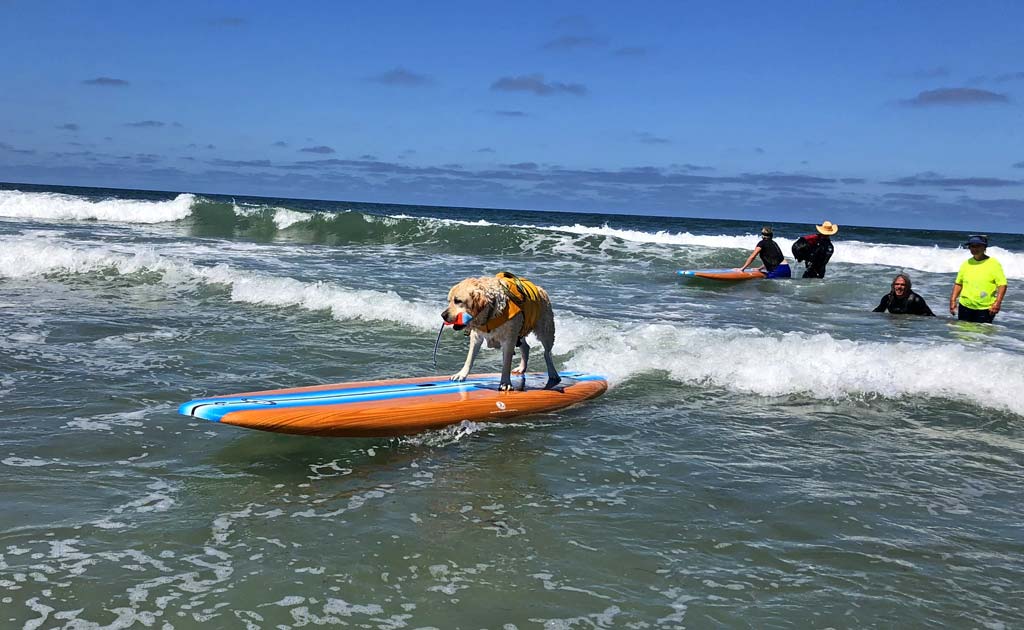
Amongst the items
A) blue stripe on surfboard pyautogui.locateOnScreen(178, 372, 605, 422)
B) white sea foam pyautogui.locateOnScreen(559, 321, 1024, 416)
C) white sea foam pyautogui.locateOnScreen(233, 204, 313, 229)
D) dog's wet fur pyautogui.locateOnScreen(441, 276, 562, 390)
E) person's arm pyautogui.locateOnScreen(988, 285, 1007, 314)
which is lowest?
blue stripe on surfboard pyautogui.locateOnScreen(178, 372, 605, 422)

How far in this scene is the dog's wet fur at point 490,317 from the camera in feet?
18.4

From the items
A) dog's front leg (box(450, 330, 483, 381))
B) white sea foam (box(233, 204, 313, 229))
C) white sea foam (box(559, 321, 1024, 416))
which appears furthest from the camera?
white sea foam (box(233, 204, 313, 229))

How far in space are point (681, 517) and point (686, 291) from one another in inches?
520

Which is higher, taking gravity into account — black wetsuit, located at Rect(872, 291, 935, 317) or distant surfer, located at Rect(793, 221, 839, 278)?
distant surfer, located at Rect(793, 221, 839, 278)

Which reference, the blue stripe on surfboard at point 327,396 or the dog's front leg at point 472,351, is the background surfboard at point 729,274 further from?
the dog's front leg at point 472,351

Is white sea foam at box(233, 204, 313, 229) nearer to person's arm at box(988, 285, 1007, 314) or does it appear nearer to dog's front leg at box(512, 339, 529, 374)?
person's arm at box(988, 285, 1007, 314)

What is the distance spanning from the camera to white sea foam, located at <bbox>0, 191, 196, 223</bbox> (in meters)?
36.7

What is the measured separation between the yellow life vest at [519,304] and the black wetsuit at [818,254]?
44.2 feet

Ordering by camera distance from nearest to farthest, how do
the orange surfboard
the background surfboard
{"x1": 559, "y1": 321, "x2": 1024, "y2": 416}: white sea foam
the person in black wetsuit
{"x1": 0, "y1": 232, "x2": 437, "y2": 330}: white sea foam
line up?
the orange surfboard < {"x1": 559, "y1": 321, "x2": 1024, "y2": 416}: white sea foam < {"x1": 0, "y1": 232, "x2": 437, "y2": 330}: white sea foam < the person in black wetsuit < the background surfboard

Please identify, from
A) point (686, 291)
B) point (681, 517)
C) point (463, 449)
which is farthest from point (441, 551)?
point (686, 291)

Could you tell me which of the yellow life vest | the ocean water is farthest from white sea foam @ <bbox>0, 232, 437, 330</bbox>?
the yellow life vest

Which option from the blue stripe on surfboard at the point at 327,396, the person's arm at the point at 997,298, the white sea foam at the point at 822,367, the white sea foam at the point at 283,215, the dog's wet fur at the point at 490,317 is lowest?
the blue stripe on surfboard at the point at 327,396

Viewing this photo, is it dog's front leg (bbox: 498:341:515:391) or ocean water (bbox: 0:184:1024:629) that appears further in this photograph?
dog's front leg (bbox: 498:341:515:391)

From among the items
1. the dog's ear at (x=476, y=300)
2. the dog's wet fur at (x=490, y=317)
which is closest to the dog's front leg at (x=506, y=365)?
the dog's wet fur at (x=490, y=317)
